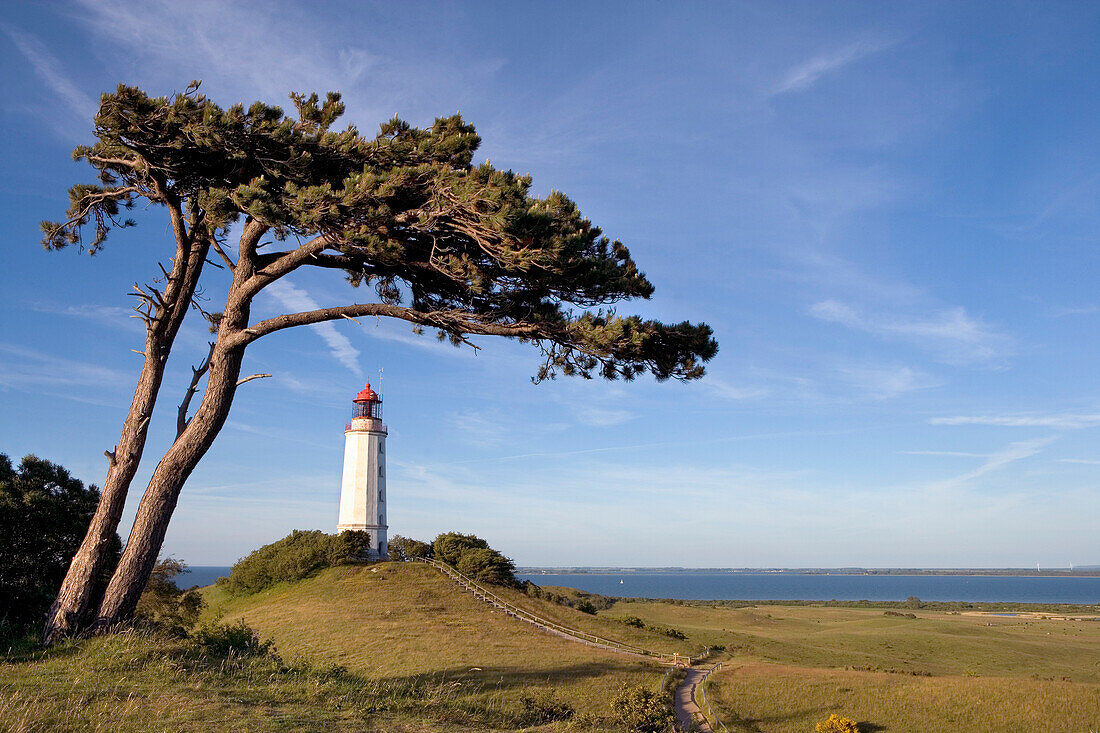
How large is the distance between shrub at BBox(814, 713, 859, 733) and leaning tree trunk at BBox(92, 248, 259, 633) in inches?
718

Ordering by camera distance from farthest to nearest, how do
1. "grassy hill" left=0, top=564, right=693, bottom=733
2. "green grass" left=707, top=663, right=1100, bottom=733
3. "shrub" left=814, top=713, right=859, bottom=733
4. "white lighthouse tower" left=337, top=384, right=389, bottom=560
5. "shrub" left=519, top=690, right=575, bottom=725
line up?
"white lighthouse tower" left=337, top=384, right=389, bottom=560
"green grass" left=707, top=663, right=1100, bottom=733
"shrub" left=814, top=713, right=859, bottom=733
"shrub" left=519, top=690, right=575, bottom=725
"grassy hill" left=0, top=564, right=693, bottom=733

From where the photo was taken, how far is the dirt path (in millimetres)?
19281

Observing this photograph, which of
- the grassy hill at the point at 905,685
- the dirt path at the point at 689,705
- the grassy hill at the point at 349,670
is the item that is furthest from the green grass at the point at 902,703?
the grassy hill at the point at 349,670

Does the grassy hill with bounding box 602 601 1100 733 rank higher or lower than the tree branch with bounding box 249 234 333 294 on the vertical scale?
lower

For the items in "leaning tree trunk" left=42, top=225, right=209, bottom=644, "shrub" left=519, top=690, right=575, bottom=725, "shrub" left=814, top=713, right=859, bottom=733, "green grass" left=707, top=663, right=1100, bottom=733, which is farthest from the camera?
"green grass" left=707, top=663, right=1100, bottom=733

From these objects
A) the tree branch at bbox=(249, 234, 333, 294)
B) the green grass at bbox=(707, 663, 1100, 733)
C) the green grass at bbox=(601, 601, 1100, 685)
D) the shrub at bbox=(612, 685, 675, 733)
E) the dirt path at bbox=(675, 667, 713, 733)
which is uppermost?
the tree branch at bbox=(249, 234, 333, 294)

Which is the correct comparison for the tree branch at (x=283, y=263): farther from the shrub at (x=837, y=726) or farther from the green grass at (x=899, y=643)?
the green grass at (x=899, y=643)

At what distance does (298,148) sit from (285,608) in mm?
26407

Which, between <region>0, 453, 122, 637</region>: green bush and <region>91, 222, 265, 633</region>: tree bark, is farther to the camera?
<region>0, 453, 122, 637</region>: green bush

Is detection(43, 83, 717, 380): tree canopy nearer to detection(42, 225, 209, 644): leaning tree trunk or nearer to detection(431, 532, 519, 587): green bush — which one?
detection(42, 225, 209, 644): leaning tree trunk

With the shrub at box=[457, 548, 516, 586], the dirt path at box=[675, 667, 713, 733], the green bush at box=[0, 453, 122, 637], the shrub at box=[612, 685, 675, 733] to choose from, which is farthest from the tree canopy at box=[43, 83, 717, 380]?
the shrub at box=[457, 548, 516, 586]

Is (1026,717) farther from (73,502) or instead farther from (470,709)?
(73,502)

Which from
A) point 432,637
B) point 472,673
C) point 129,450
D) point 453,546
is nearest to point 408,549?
point 453,546

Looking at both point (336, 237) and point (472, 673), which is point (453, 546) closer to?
point (472, 673)
